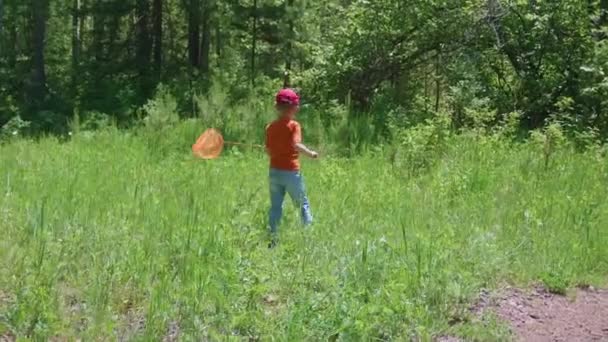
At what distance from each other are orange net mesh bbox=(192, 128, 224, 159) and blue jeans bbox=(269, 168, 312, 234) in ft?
7.53

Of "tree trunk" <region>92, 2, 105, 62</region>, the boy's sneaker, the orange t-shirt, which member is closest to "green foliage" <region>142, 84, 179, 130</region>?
the orange t-shirt

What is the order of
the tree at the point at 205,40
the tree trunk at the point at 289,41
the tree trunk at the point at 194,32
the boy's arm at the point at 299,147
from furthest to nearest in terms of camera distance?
1. the tree trunk at the point at 194,32
2. the tree at the point at 205,40
3. the tree trunk at the point at 289,41
4. the boy's arm at the point at 299,147

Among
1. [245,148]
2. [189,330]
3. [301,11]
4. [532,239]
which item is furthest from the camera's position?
[301,11]

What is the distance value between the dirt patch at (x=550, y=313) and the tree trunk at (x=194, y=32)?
1524 centimetres

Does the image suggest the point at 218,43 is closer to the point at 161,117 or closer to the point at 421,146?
the point at 161,117

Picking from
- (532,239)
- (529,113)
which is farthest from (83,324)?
(529,113)

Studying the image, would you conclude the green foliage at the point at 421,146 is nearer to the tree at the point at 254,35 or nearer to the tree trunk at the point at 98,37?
the tree at the point at 254,35

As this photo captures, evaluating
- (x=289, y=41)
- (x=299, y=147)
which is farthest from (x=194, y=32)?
(x=299, y=147)

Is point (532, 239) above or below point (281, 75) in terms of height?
below

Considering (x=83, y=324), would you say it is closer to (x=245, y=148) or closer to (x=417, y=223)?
(x=417, y=223)

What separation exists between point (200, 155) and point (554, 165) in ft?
15.5

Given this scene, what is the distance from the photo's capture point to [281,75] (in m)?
18.2

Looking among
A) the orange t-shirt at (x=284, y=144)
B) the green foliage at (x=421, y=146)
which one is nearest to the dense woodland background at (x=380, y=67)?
the green foliage at (x=421, y=146)

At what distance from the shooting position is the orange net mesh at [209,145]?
8.79 metres
